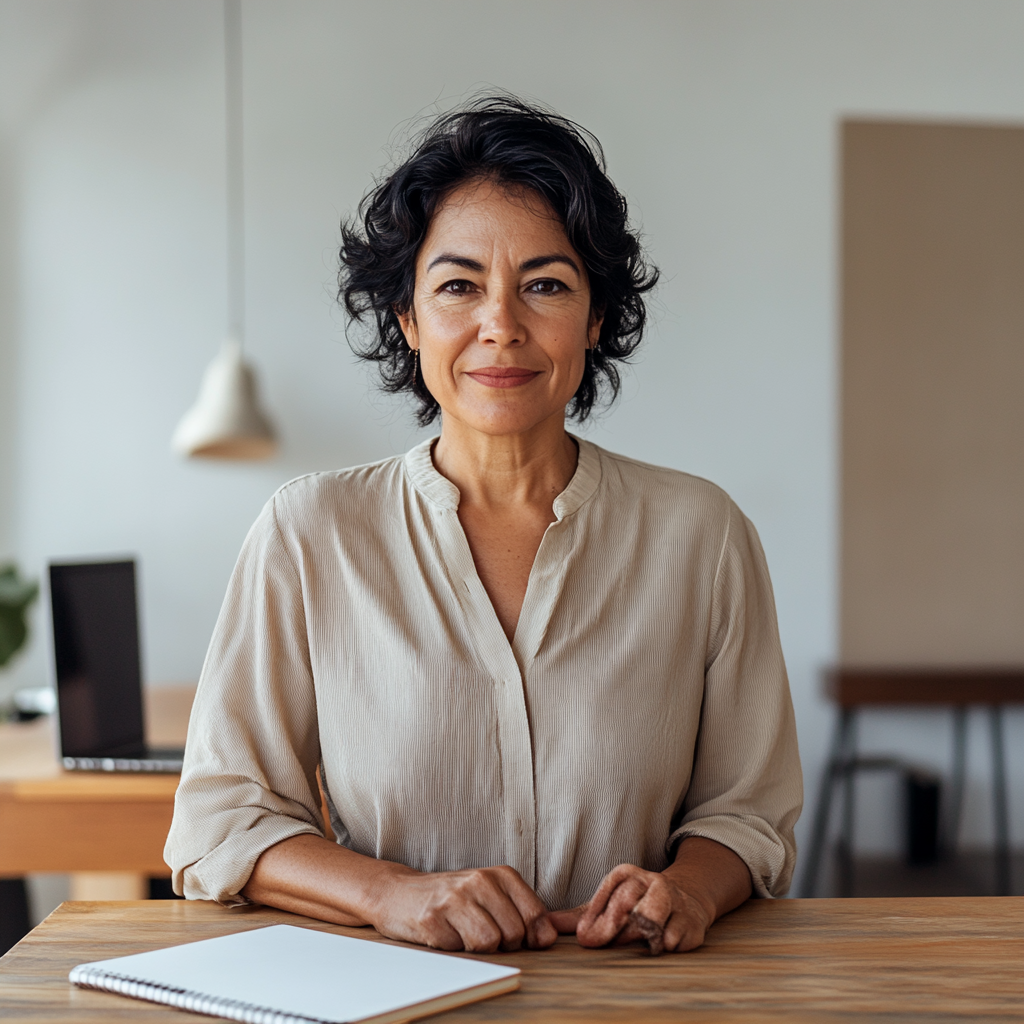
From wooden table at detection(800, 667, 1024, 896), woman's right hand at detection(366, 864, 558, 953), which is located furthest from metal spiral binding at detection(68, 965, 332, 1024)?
wooden table at detection(800, 667, 1024, 896)

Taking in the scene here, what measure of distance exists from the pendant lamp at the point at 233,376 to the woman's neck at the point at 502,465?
2267 mm

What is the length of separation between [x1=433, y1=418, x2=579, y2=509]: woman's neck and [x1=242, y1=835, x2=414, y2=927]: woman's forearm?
413 mm

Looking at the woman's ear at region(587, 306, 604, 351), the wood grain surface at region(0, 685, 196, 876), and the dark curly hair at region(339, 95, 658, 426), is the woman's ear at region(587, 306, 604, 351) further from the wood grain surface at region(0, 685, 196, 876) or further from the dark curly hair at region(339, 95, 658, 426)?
the wood grain surface at region(0, 685, 196, 876)

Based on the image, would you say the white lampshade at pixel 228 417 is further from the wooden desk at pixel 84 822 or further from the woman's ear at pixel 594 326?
the woman's ear at pixel 594 326

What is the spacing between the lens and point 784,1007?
776 millimetres

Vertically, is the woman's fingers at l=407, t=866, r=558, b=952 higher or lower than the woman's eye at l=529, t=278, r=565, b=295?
lower

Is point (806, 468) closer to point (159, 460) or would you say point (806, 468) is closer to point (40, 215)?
point (159, 460)

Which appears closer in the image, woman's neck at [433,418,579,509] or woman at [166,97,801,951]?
woman at [166,97,801,951]

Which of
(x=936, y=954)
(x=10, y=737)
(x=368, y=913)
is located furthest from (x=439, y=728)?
(x=10, y=737)

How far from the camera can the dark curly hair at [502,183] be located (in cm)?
122

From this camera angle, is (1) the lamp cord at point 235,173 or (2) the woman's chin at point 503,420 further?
(1) the lamp cord at point 235,173

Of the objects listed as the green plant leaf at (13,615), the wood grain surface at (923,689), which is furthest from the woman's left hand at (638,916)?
the wood grain surface at (923,689)

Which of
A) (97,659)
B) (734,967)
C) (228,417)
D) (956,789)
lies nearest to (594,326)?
(734,967)

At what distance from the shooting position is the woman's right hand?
2.98 ft
